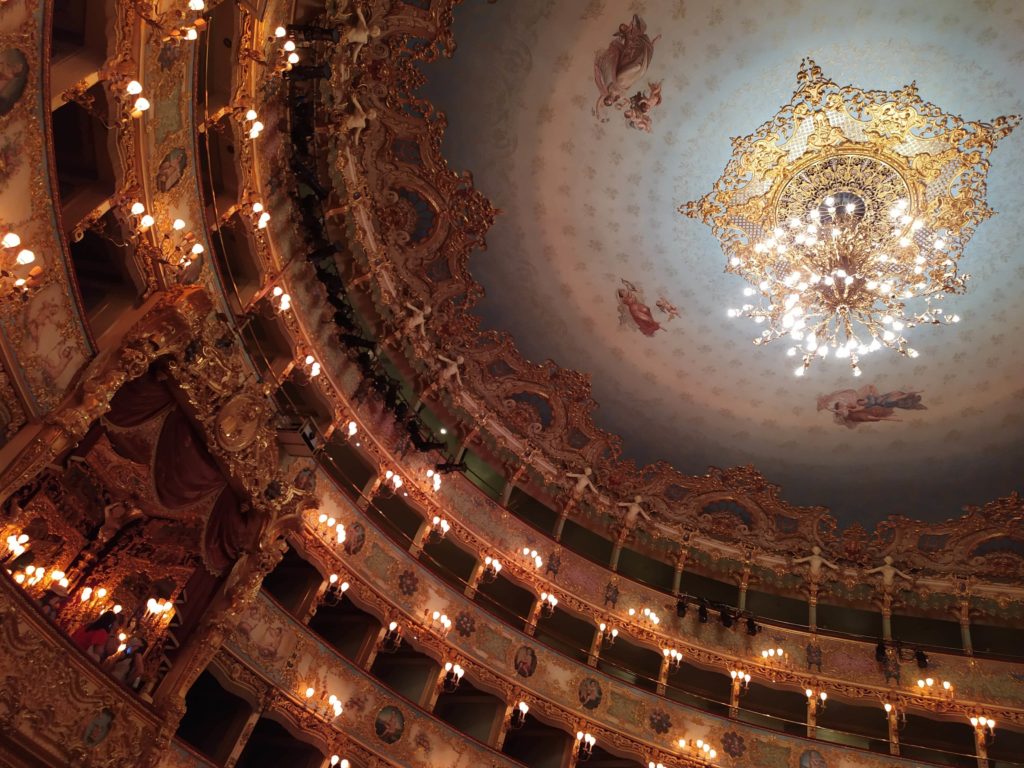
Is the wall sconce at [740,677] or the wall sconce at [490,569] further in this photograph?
the wall sconce at [740,677]

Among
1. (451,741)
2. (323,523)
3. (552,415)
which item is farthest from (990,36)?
(451,741)

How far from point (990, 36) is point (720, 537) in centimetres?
1243

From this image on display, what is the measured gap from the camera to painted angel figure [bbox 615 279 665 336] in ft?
58.3

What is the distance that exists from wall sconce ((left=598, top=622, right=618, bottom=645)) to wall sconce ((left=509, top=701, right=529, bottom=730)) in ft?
8.51

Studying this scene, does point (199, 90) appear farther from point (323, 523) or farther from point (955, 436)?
point (955, 436)

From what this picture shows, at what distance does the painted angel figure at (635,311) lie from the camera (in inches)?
700

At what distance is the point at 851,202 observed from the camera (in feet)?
51.1

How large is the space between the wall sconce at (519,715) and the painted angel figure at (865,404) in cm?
997

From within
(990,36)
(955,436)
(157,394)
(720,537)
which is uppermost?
(990,36)

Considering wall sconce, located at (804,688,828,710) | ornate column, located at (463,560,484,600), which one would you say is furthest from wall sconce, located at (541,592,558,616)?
wall sconce, located at (804,688,828,710)

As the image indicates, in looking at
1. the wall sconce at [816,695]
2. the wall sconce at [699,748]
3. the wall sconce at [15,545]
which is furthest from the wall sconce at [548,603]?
the wall sconce at [15,545]

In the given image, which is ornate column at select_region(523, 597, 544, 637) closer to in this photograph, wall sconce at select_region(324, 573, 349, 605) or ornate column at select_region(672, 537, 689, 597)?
ornate column at select_region(672, 537, 689, 597)

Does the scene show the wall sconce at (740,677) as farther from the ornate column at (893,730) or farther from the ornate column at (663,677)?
the ornate column at (893,730)

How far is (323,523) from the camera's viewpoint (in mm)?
13945
